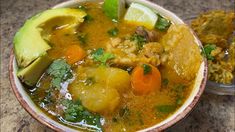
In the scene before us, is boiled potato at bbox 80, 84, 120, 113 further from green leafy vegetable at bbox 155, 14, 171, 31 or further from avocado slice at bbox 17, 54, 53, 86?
green leafy vegetable at bbox 155, 14, 171, 31

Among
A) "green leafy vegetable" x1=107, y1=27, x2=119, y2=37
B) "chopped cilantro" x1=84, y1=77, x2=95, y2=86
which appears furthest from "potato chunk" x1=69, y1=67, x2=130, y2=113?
"green leafy vegetable" x1=107, y1=27, x2=119, y2=37

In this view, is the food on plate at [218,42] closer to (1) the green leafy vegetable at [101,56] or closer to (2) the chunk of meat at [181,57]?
(2) the chunk of meat at [181,57]

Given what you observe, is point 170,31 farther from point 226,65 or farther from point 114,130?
point 114,130

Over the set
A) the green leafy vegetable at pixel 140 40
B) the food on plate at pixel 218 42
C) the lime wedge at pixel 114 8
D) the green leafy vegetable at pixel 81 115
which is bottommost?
the food on plate at pixel 218 42

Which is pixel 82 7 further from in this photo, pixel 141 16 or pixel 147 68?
pixel 147 68

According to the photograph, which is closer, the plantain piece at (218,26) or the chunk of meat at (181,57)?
the chunk of meat at (181,57)

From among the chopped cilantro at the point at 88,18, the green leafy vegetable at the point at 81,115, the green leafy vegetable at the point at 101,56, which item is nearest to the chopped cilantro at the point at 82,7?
the chopped cilantro at the point at 88,18

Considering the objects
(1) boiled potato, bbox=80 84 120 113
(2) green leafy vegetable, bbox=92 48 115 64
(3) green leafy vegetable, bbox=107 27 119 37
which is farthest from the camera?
(3) green leafy vegetable, bbox=107 27 119 37
